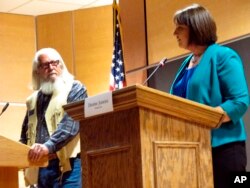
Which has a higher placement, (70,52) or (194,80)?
(70,52)

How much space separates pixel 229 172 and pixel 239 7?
177cm

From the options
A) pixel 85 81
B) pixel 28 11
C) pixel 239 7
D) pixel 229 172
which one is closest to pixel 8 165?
pixel 229 172

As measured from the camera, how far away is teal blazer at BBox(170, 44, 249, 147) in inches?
70.8

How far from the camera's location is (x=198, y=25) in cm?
201

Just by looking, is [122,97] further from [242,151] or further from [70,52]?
[70,52]

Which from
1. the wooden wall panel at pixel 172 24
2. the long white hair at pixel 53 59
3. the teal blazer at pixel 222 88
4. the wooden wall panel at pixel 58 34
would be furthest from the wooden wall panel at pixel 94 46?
the teal blazer at pixel 222 88

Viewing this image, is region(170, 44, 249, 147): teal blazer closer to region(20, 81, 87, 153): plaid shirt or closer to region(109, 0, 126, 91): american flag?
region(20, 81, 87, 153): plaid shirt

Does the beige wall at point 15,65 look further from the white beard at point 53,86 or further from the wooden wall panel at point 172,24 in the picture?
the white beard at point 53,86

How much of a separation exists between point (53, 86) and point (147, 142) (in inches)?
65.9

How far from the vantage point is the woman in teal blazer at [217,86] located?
1.78 m

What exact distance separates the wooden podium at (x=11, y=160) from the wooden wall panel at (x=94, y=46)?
2.91 metres

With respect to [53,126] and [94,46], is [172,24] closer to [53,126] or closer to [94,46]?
[53,126]

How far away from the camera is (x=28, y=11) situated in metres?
5.77

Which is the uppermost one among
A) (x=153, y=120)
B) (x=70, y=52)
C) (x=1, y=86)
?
(x=70, y=52)
